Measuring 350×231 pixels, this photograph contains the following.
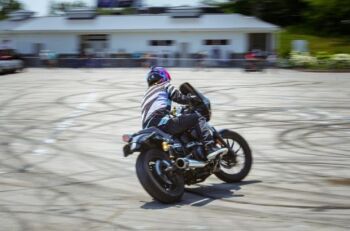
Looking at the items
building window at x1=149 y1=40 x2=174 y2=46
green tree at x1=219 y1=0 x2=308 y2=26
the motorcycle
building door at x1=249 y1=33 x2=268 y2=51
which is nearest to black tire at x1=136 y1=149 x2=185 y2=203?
the motorcycle

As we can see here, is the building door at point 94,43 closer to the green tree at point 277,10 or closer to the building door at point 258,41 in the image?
the building door at point 258,41

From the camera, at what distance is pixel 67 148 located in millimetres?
11453

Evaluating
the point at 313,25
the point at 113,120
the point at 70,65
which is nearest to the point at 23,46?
the point at 70,65

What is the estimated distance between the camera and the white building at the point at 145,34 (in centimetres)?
4272

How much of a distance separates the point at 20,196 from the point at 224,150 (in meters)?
2.64

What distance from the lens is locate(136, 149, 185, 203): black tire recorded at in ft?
23.0

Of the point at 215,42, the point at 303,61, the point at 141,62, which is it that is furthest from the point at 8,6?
the point at 303,61

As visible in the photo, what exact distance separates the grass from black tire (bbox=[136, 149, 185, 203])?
37807mm

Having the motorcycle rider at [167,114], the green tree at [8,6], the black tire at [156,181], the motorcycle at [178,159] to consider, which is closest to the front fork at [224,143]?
the motorcycle at [178,159]

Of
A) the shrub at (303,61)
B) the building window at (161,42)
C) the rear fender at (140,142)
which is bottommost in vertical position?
the shrub at (303,61)

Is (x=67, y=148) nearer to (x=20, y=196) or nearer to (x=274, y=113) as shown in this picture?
(x=20, y=196)

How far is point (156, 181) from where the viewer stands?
7.11 metres

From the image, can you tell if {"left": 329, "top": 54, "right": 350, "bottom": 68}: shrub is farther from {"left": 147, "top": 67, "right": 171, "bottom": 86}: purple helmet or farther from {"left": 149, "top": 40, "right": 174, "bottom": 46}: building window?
{"left": 147, "top": 67, "right": 171, "bottom": 86}: purple helmet

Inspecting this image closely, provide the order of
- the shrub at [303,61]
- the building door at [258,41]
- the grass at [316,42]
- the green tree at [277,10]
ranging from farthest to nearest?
the green tree at [277,10], the grass at [316,42], the building door at [258,41], the shrub at [303,61]
